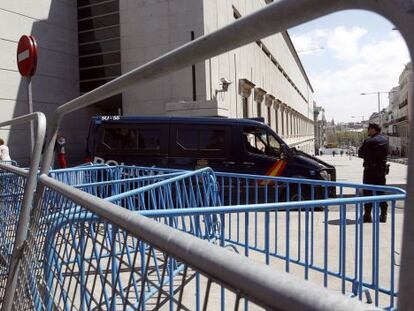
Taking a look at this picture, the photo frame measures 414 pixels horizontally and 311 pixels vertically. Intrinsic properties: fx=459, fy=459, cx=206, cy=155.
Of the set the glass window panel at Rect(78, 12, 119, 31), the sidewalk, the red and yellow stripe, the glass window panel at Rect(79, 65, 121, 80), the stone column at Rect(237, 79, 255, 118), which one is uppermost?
the glass window panel at Rect(78, 12, 119, 31)

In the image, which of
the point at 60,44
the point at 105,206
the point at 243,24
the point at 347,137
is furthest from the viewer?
the point at 347,137

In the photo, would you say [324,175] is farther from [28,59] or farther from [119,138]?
[28,59]

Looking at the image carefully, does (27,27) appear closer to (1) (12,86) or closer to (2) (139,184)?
(1) (12,86)

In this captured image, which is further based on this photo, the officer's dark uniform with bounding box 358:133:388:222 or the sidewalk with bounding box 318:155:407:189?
the sidewalk with bounding box 318:155:407:189

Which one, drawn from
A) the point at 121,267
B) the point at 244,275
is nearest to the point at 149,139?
the point at 121,267

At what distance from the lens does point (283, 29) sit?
1.04m

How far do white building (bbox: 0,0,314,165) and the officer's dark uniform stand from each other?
32.4ft

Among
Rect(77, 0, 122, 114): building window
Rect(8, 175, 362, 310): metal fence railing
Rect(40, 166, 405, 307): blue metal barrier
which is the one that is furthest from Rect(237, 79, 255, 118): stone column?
Rect(8, 175, 362, 310): metal fence railing

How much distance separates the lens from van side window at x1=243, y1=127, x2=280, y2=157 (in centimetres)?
988

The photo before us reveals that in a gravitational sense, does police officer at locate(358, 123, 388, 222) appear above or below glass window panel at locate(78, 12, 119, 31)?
below

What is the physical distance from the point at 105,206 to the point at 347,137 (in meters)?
154

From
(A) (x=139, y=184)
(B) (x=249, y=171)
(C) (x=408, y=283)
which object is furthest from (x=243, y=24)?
(B) (x=249, y=171)

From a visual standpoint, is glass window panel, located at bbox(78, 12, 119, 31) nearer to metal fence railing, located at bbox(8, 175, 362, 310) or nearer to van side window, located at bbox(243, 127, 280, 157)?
van side window, located at bbox(243, 127, 280, 157)

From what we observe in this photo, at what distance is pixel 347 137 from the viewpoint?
148 m
